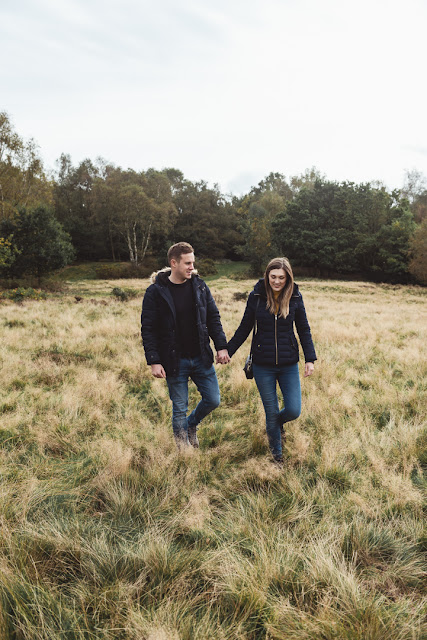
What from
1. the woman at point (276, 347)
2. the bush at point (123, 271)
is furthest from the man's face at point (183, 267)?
the bush at point (123, 271)

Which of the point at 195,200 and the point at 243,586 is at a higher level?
the point at 195,200

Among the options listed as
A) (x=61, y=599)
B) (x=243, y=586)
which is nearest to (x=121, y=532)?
(x=61, y=599)

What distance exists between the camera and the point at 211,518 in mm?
2580

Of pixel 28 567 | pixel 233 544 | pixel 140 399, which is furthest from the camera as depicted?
pixel 140 399

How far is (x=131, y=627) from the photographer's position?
5.55 feet

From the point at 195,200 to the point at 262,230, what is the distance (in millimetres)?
14992

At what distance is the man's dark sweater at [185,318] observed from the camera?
11.3 ft

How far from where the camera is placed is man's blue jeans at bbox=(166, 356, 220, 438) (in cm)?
351

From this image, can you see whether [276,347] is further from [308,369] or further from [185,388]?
[185,388]

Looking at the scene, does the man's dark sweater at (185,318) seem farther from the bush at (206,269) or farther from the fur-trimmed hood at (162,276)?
the bush at (206,269)

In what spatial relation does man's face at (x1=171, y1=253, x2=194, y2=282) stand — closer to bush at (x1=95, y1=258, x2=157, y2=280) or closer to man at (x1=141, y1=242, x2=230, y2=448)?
man at (x1=141, y1=242, x2=230, y2=448)

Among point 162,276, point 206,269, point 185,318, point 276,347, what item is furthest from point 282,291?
point 206,269

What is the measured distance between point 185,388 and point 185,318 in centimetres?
75

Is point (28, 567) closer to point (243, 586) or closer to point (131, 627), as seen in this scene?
point (131, 627)
